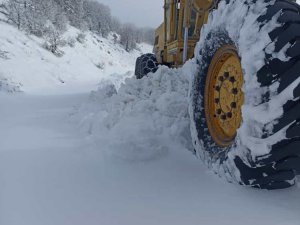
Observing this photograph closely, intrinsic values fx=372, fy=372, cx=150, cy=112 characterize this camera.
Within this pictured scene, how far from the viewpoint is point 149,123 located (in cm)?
365

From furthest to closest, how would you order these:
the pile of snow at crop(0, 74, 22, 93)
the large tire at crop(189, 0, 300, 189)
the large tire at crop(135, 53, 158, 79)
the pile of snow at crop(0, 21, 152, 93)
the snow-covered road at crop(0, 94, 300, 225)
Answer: the pile of snow at crop(0, 21, 152, 93) → the pile of snow at crop(0, 74, 22, 93) → the large tire at crop(135, 53, 158, 79) → the snow-covered road at crop(0, 94, 300, 225) → the large tire at crop(189, 0, 300, 189)

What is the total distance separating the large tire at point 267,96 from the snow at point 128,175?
8.4 inches

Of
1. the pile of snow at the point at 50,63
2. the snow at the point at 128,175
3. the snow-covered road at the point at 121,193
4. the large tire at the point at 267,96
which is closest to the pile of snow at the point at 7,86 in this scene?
the pile of snow at the point at 50,63

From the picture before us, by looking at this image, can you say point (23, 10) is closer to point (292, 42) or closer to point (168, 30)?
point (168, 30)

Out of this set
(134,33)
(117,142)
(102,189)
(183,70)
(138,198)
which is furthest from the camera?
(134,33)

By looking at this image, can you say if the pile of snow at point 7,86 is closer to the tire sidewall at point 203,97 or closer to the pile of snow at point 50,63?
the pile of snow at point 50,63

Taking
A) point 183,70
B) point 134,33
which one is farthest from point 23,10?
point 134,33

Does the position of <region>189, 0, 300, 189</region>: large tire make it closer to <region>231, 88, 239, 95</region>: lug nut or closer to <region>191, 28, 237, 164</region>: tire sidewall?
<region>191, 28, 237, 164</region>: tire sidewall

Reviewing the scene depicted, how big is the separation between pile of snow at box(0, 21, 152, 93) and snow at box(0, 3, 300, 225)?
6.85 metres

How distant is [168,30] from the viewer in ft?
23.2

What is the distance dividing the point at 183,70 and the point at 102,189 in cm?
230

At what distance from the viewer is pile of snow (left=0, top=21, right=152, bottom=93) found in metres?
16.7

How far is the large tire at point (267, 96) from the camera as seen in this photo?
2098mm

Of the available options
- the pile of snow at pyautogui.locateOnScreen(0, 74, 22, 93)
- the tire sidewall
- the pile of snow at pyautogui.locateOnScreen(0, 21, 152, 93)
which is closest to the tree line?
the pile of snow at pyautogui.locateOnScreen(0, 21, 152, 93)
